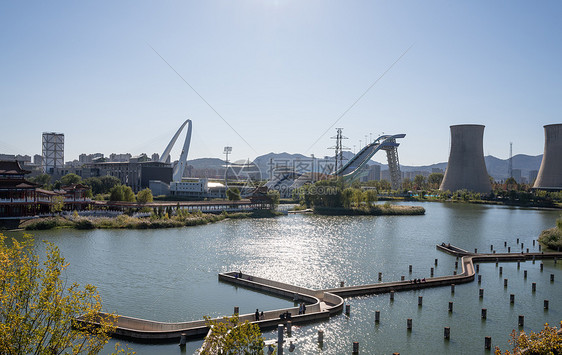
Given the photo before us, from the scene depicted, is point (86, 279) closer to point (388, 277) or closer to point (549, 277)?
point (388, 277)

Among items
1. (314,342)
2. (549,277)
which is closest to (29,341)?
(314,342)

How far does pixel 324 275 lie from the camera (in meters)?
24.9

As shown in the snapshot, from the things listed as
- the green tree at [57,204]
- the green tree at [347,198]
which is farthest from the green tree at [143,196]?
the green tree at [347,198]

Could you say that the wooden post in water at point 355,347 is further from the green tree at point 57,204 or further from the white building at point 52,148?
the white building at point 52,148

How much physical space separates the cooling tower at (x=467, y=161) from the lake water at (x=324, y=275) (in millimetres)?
39965

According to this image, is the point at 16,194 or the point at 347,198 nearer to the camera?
the point at 16,194

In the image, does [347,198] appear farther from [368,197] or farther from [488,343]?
[488,343]

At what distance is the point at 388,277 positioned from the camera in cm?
2483

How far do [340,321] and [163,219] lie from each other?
99.1 ft

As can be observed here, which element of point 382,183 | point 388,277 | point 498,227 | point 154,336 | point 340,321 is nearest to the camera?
point 154,336

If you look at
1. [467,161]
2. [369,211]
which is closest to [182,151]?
[369,211]

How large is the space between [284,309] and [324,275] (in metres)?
8.19

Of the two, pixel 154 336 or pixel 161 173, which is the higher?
pixel 161 173

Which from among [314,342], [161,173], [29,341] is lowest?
[314,342]
